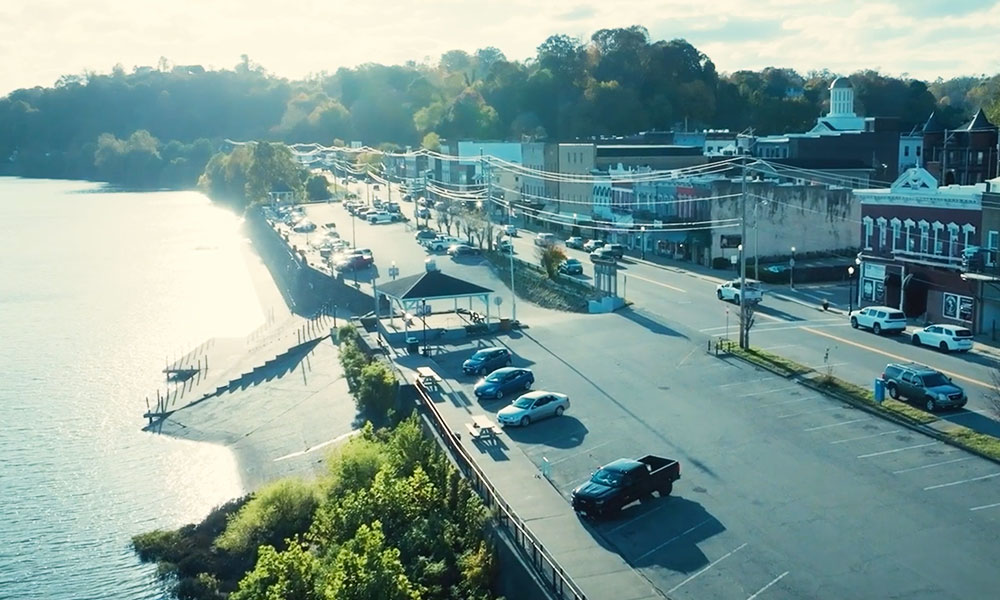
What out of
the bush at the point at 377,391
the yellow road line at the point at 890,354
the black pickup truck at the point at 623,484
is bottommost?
the bush at the point at 377,391

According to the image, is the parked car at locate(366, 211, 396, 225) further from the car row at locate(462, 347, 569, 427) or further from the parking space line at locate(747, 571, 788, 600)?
the parking space line at locate(747, 571, 788, 600)

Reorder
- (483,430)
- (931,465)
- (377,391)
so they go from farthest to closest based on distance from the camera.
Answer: (377,391), (483,430), (931,465)

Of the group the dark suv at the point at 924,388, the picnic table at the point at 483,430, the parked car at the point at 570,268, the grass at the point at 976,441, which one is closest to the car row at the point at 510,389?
the picnic table at the point at 483,430

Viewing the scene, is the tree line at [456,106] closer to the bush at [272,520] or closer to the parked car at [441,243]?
the parked car at [441,243]

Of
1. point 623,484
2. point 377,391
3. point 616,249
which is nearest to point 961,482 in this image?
point 623,484

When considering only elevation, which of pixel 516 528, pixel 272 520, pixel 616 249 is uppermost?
pixel 616 249

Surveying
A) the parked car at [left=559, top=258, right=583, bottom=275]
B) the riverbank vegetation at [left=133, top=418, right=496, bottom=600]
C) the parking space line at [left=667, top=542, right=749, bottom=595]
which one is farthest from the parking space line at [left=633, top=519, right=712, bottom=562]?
the parked car at [left=559, top=258, right=583, bottom=275]

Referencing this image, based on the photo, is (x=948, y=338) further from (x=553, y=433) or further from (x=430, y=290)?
(x=430, y=290)
